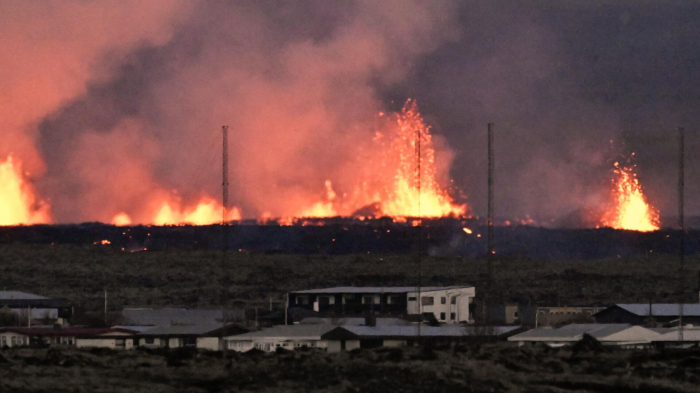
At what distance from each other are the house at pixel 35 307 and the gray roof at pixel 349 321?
1502 cm

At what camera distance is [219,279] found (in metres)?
136

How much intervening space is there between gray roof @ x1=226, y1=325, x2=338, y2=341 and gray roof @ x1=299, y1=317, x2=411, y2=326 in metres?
6.43

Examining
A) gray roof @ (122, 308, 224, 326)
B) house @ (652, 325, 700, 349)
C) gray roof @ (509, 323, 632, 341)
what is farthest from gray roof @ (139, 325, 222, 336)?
house @ (652, 325, 700, 349)

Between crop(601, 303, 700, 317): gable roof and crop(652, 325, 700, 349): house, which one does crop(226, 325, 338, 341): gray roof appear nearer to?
crop(652, 325, 700, 349): house

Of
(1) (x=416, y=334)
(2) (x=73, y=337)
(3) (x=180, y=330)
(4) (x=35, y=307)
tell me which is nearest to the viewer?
(1) (x=416, y=334)

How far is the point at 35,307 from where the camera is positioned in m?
98.4

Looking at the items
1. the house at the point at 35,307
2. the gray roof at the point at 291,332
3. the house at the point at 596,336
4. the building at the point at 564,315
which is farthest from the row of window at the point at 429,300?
the house at the point at 596,336

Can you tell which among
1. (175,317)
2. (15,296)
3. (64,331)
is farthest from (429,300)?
(64,331)

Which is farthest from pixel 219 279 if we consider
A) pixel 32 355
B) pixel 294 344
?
pixel 32 355

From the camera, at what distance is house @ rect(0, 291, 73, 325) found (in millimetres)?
93000

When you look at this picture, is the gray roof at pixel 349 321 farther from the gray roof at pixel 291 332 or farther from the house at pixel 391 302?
the house at pixel 391 302

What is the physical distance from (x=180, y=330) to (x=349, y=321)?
14.0 metres

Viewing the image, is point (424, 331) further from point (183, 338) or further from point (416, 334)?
point (183, 338)

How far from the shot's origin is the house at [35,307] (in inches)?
3661
